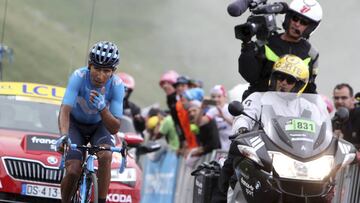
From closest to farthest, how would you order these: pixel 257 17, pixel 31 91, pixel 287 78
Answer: pixel 287 78 → pixel 257 17 → pixel 31 91

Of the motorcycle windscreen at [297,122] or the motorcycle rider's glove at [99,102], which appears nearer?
the motorcycle windscreen at [297,122]

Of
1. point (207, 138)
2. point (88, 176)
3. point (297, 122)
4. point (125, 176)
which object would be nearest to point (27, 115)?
point (125, 176)

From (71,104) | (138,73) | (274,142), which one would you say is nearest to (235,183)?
(274,142)

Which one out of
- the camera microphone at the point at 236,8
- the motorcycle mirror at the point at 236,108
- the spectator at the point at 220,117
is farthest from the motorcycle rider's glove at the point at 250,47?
the spectator at the point at 220,117

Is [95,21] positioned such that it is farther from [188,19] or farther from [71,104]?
[71,104]

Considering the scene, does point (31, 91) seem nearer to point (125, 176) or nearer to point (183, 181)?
point (125, 176)

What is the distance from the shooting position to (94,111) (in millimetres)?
12188

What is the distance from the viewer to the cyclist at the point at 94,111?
457 inches

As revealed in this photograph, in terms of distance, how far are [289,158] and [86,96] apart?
8.98 ft

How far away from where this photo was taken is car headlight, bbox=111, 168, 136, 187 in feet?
45.5

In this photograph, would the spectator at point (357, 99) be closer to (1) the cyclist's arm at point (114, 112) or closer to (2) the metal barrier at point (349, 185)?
(2) the metal barrier at point (349, 185)

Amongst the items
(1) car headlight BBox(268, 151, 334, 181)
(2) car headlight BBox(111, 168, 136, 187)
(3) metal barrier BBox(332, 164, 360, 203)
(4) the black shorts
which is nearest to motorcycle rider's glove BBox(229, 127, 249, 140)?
(1) car headlight BBox(268, 151, 334, 181)

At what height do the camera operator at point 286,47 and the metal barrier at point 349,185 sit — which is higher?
the camera operator at point 286,47

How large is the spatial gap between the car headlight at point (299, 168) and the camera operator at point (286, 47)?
189cm
